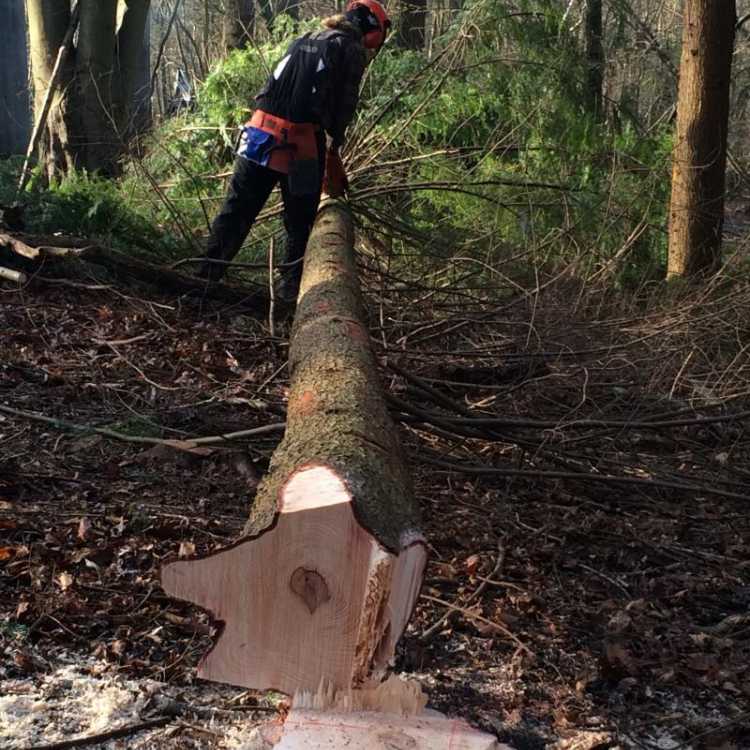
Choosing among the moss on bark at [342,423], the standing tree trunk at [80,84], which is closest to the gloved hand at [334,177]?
the moss on bark at [342,423]

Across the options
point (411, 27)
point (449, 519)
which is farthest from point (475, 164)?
point (449, 519)

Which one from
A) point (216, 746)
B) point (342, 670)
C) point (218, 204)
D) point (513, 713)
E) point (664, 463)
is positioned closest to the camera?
point (342, 670)

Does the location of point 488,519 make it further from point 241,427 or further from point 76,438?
point 76,438

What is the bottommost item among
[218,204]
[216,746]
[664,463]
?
[216,746]

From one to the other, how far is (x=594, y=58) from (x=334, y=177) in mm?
4027

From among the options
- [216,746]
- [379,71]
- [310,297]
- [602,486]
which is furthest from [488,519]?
[379,71]

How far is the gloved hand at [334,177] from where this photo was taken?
6214 millimetres

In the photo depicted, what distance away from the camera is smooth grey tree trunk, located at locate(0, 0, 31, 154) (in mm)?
12969

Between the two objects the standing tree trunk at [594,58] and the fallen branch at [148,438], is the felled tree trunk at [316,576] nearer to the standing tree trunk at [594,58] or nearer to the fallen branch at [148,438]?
the fallen branch at [148,438]

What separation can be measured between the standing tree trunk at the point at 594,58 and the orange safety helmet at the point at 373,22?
2.65 metres

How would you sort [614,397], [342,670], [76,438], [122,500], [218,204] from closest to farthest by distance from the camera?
[342,670], [122,500], [76,438], [614,397], [218,204]

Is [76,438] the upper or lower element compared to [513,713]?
upper

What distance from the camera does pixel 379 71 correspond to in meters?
8.65

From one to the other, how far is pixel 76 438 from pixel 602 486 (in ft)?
7.23
